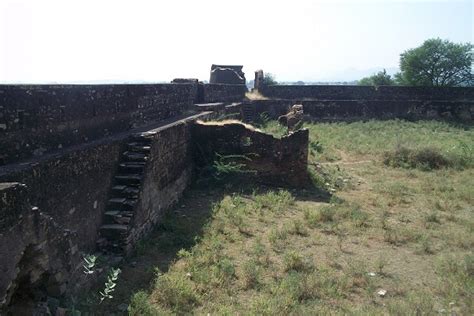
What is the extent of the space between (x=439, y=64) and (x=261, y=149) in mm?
23711

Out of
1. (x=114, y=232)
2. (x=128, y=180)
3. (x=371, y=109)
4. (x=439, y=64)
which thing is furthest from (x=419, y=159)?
(x=439, y=64)

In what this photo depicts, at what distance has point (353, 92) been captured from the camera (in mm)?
26047

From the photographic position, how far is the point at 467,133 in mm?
19062

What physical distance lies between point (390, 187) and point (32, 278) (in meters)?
8.48

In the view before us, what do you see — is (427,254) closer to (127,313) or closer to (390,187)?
(390,187)

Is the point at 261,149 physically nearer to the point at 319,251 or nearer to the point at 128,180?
Result: the point at 319,251

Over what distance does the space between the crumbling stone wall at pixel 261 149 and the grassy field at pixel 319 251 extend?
0.49 meters

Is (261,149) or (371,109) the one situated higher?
(371,109)

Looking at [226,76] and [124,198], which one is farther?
[226,76]

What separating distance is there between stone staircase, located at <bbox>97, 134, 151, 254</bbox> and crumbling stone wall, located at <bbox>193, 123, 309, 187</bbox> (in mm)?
3454

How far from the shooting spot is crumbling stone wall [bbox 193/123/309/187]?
34.8 feet

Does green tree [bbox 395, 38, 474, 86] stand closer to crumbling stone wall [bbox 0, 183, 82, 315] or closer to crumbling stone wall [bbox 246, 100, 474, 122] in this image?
crumbling stone wall [bbox 246, 100, 474, 122]

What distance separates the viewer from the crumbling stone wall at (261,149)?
10.6 metres

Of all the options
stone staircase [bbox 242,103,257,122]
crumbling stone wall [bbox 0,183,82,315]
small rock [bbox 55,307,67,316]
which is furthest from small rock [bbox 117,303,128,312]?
stone staircase [bbox 242,103,257,122]
